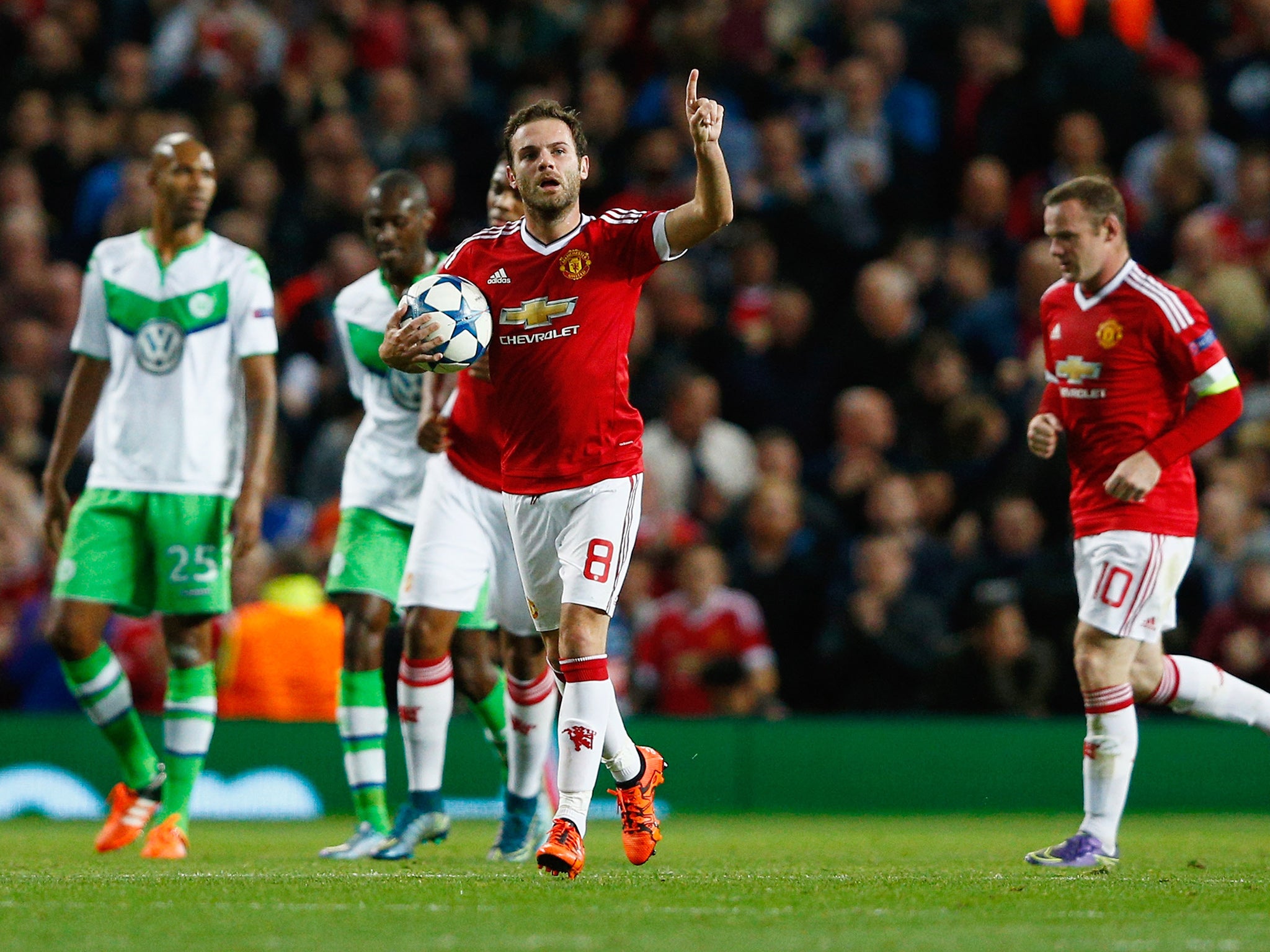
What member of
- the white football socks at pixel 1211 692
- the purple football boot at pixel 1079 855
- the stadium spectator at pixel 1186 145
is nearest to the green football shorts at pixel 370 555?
the purple football boot at pixel 1079 855

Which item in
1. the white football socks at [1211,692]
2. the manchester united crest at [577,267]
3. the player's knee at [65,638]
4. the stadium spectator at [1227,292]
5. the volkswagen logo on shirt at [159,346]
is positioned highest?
the stadium spectator at [1227,292]

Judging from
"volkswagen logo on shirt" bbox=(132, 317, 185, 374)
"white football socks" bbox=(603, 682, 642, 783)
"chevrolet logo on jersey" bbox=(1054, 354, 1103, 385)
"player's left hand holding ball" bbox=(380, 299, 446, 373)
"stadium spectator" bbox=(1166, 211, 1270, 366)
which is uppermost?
"stadium spectator" bbox=(1166, 211, 1270, 366)

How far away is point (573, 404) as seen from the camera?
6629 mm

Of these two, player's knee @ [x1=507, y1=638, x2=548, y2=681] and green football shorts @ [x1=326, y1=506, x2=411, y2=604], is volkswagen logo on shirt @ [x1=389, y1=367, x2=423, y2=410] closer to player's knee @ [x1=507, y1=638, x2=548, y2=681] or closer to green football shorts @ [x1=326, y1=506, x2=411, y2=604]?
green football shorts @ [x1=326, y1=506, x2=411, y2=604]

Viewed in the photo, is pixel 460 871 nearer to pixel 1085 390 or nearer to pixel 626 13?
pixel 1085 390

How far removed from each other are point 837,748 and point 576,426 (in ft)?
19.4

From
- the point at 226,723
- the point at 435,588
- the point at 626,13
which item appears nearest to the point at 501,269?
the point at 435,588

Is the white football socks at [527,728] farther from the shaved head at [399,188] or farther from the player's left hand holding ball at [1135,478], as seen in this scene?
the player's left hand holding ball at [1135,478]

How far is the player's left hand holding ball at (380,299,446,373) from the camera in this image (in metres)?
6.48

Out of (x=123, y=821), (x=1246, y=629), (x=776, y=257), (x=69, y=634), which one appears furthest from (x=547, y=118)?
(x=776, y=257)

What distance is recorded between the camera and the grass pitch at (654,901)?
15.9ft

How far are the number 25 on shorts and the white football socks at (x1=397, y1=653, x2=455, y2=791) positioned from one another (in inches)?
65.7

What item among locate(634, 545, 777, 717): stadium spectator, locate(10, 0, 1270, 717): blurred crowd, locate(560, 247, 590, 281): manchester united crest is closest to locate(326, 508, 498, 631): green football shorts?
locate(560, 247, 590, 281): manchester united crest

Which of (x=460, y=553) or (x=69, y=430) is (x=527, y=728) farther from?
(x=69, y=430)
